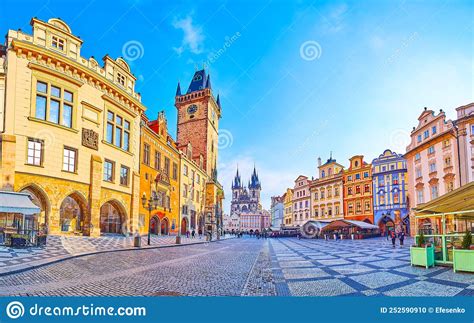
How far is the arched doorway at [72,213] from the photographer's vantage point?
12.6 metres

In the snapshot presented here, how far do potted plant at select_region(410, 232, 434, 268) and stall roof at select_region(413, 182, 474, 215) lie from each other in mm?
1062

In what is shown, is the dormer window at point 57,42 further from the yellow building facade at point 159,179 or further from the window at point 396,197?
the window at point 396,197

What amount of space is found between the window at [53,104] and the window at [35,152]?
824mm

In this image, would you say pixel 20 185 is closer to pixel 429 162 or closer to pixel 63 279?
→ pixel 63 279

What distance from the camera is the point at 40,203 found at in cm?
1170

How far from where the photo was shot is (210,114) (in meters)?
44.8

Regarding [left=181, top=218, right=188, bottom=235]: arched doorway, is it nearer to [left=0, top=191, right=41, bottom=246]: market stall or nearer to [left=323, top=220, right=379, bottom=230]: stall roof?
[left=323, top=220, right=379, bottom=230]: stall roof

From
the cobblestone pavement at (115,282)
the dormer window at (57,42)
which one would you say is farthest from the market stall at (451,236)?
the dormer window at (57,42)

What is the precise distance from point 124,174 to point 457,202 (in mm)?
11029

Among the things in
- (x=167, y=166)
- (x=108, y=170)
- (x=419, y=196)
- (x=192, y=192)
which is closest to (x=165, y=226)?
(x=167, y=166)

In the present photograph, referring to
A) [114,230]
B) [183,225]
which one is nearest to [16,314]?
[114,230]

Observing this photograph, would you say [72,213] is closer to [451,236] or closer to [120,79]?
[120,79]

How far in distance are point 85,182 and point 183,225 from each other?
82.6 feet

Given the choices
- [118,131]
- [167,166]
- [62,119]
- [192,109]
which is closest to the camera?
[62,119]
